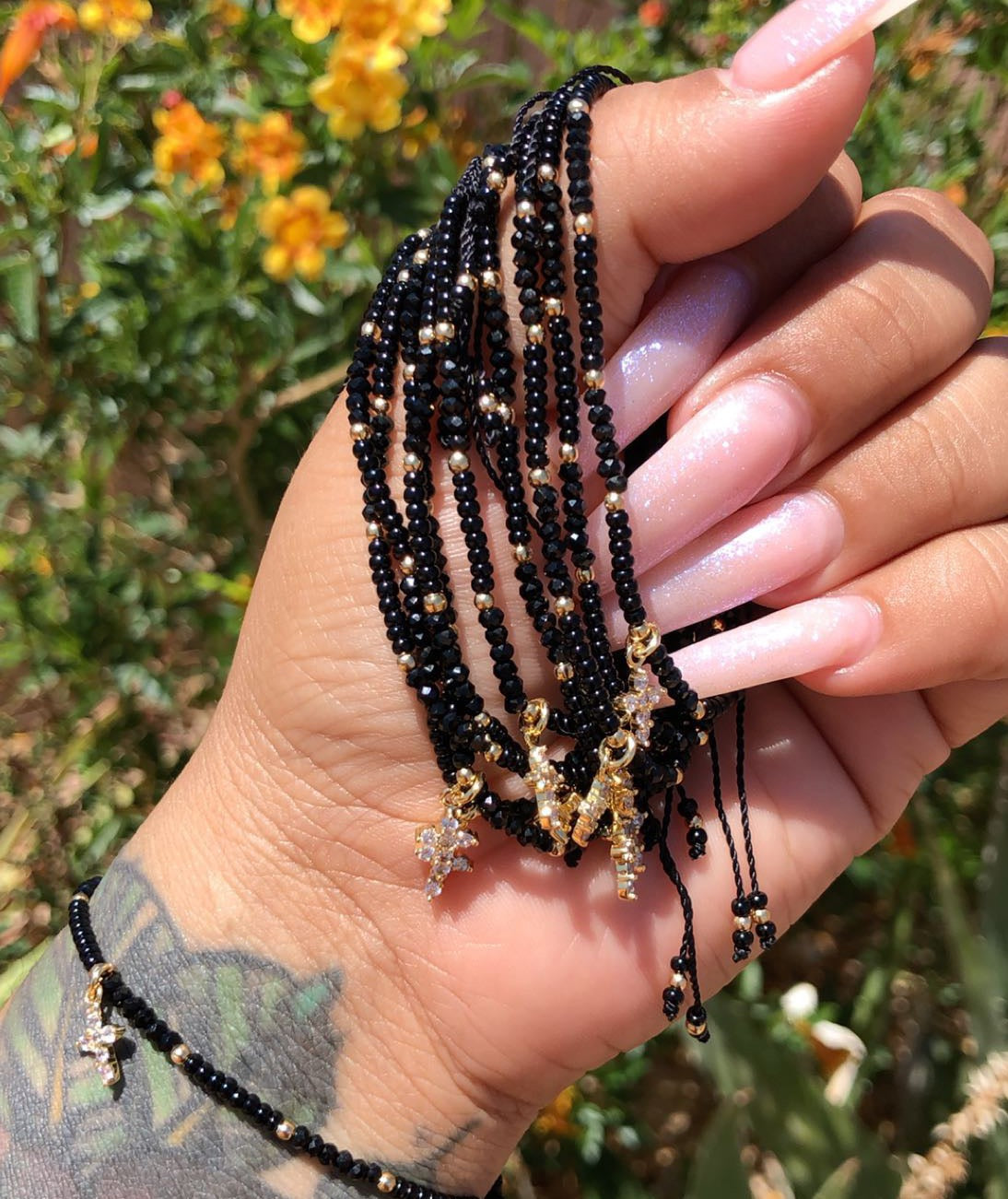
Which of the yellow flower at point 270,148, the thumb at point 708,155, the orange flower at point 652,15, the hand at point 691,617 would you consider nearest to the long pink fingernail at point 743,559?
the hand at point 691,617

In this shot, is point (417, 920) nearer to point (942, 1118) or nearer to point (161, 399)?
point (161, 399)

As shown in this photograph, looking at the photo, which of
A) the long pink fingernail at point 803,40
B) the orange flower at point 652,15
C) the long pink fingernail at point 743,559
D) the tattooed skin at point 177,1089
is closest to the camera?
the long pink fingernail at point 803,40

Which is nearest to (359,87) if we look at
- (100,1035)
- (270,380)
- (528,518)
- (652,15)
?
(270,380)

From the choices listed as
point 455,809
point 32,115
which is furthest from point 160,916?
point 32,115

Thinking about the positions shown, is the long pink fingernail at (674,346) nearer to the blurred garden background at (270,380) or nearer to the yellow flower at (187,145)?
the blurred garden background at (270,380)

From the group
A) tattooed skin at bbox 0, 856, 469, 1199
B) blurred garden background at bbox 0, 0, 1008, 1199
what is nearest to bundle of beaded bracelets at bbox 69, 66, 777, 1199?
tattooed skin at bbox 0, 856, 469, 1199

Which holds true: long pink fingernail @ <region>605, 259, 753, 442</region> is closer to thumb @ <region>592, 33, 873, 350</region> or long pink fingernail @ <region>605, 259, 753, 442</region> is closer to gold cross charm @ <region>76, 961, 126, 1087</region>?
thumb @ <region>592, 33, 873, 350</region>

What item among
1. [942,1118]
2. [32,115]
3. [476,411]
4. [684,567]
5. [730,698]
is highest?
[32,115]

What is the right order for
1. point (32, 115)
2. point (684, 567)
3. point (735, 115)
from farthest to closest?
point (32, 115) → point (684, 567) → point (735, 115)
